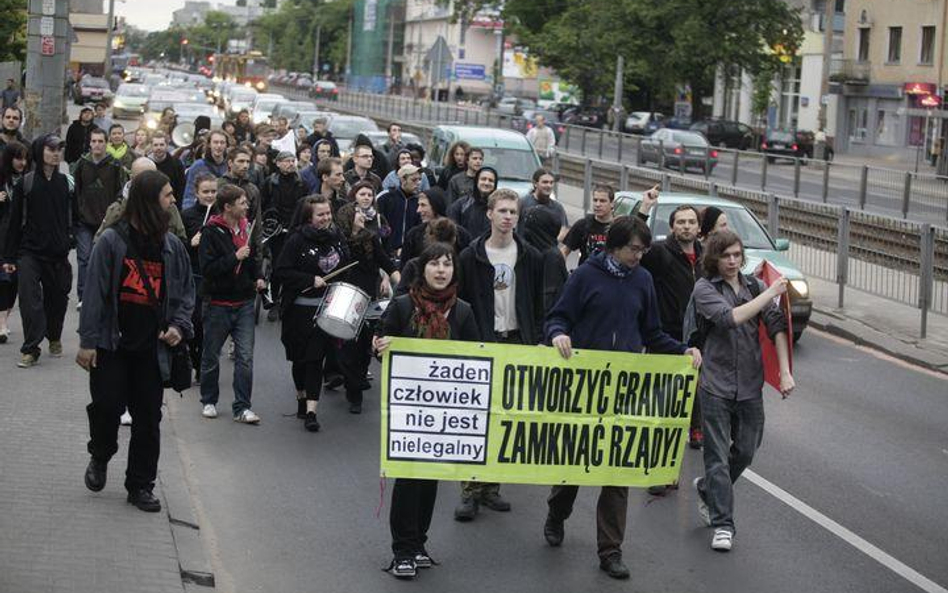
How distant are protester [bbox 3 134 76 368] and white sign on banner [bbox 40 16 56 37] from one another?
9.00 meters

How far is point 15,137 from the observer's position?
50.4 feet

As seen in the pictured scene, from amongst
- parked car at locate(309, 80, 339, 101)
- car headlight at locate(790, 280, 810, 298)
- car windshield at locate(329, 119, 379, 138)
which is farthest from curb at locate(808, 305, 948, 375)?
parked car at locate(309, 80, 339, 101)

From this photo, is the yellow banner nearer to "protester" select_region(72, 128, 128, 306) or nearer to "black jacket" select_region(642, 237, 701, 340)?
"black jacket" select_region(642, 237, 701, 340)

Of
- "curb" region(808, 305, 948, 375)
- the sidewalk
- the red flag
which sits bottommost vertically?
the sidewalk

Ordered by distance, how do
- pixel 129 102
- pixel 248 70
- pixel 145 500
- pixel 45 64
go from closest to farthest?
pixel 145 500
pixel 45 64
pixel 129 102
pixel 248 70

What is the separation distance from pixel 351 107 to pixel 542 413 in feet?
259

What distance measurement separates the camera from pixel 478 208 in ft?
44.4

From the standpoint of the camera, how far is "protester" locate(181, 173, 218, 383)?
12.2 metres

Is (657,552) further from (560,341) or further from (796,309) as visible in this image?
(796,309)

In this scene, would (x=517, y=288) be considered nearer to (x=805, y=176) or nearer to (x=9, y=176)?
(x=9, y=176)

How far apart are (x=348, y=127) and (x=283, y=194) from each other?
18.9 metres

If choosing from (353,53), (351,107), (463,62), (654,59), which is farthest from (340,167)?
(353,53)

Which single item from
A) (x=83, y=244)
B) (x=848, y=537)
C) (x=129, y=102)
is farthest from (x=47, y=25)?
(x=129, y=102)

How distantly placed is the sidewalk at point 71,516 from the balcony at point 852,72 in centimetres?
6322
